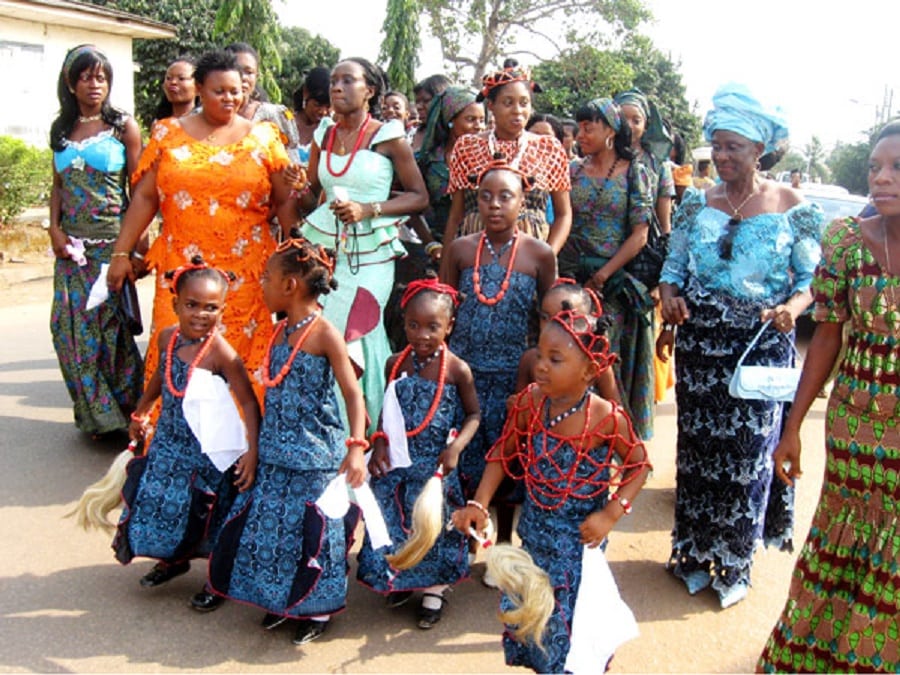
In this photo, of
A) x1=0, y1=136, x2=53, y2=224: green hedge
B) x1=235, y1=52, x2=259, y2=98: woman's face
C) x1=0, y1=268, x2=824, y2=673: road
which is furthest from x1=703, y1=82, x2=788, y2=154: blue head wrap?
x1=0, y1=136, x2=53, y2=224: green hedge

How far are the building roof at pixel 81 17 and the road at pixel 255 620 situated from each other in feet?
45.6

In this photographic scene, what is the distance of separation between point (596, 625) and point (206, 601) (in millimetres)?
1695

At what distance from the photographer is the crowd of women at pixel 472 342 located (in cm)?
287

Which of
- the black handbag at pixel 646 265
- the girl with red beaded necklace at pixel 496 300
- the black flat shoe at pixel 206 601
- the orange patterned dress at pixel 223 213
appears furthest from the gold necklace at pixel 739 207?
the black flat shoe at pixel 206 601

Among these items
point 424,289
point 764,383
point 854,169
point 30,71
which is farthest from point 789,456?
point 854,169

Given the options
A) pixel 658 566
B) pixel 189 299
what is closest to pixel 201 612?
pixel 189 299

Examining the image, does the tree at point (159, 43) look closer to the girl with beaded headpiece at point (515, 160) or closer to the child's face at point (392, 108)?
the child's face at point (392, 108)

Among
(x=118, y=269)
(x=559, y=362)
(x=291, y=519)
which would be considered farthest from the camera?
(x=118, y=269)

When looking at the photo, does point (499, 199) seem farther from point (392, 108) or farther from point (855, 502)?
point (392, 108)

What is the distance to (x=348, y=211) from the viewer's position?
439 cm

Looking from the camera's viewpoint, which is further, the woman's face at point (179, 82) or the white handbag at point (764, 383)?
the woman's face at point (179, 82)

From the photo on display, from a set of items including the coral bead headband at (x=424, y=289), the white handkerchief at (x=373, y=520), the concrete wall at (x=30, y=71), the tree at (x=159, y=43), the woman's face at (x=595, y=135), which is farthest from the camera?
the tree at (x=159, y=43)

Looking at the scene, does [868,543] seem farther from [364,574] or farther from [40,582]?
[40,582]

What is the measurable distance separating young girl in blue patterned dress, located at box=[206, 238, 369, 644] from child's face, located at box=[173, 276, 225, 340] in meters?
0.34
